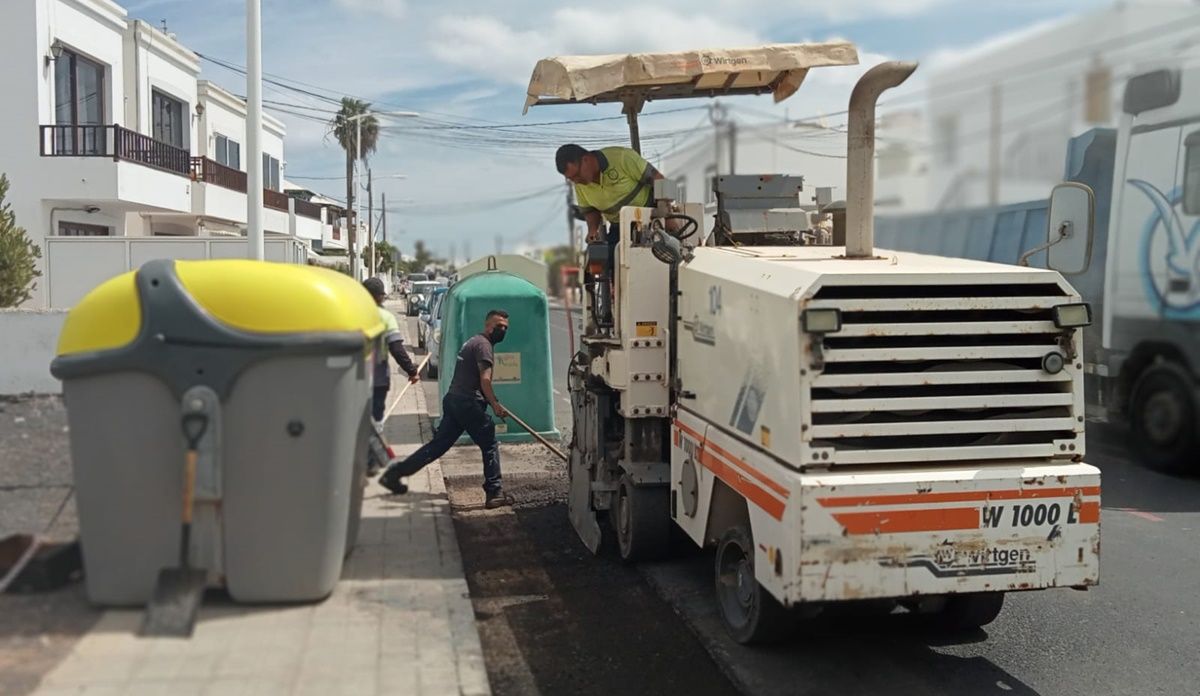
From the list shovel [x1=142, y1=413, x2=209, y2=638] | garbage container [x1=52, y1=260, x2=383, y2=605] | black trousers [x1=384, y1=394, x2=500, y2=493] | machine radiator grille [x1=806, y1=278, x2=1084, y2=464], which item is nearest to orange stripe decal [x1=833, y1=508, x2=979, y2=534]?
machine radiator grille [x1=806, y1=278, x2=1084, y2=464]

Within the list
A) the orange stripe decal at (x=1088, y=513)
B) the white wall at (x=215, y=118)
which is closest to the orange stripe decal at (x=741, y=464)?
the orange stripe decal at (x=1088, y=513)

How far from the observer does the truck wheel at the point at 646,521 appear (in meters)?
6.39

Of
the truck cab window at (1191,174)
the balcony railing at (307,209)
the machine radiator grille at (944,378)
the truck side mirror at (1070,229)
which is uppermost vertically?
the balcony railing at (307,209)

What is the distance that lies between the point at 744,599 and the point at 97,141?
18.1 metres

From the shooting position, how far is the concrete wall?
4992mm

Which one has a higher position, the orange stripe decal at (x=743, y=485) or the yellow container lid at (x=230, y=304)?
the yellow container lid at (x=230, y=304)

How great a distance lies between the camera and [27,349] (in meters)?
5.82

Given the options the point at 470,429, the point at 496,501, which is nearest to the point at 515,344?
the point at 470,429

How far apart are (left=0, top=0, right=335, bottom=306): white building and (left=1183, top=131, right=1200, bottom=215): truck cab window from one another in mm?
10079

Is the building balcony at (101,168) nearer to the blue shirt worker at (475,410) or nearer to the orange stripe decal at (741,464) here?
the blue shirt worker at (475,410)

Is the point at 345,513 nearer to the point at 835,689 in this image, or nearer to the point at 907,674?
the point at 835,689

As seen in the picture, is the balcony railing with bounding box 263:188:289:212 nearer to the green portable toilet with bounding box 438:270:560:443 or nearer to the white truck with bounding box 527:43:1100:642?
the green portable toilet with bounding box 438:270:560:443

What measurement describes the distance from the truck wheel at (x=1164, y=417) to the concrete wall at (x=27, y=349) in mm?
9344

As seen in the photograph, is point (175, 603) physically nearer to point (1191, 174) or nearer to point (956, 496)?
point (956, 496)
